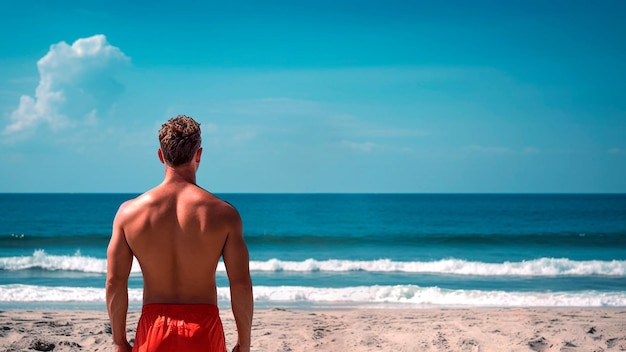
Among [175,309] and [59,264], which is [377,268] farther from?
[175,309]

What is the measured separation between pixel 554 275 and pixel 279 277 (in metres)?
7.39

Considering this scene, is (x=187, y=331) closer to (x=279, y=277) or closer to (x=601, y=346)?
(x=601, y=346)

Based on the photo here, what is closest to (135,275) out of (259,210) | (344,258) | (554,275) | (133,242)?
(344,258)

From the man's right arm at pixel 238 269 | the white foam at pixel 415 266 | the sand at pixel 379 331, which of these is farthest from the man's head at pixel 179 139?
the white foam at pixel 415 266

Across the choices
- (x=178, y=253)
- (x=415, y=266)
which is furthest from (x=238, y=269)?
(x=415, y=266)

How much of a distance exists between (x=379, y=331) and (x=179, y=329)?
18.6ft

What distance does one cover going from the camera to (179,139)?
8.35 ft

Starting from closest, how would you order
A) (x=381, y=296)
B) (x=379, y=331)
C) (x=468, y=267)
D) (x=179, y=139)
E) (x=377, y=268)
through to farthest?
(x=179, y=139) → (x=379, y=331) → (x=381, y=296) → (x=468, y=267) → (x=377, y=268)

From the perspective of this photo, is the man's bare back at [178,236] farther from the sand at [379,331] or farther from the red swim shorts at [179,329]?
the sand at [379,331]

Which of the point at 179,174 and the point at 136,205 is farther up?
the point at 179,174

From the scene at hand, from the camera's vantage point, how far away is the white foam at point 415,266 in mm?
17575

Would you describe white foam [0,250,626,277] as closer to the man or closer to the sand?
the sand

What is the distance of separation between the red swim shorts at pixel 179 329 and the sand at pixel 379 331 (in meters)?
4.66

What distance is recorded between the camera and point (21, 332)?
728 centimetres
